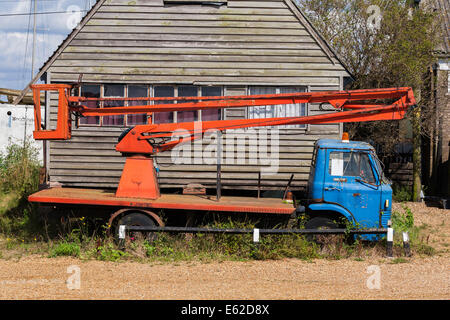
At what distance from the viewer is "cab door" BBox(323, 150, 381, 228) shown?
31.7 ft

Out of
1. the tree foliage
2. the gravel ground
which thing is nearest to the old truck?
the gravel ground

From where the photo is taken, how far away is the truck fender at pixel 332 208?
31.7 feet

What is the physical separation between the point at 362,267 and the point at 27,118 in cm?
1781

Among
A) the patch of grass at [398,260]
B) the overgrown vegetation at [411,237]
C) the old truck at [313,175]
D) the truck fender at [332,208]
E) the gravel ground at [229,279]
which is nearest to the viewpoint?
the gravel ground at [229,279]

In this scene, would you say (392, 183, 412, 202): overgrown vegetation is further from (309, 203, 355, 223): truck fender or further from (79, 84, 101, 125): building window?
(79, 84, 101, 125): building window

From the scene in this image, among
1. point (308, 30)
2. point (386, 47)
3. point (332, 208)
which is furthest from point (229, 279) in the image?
point (386, 47)

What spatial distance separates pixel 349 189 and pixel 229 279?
3.24 m

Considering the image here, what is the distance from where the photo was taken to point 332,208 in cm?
970

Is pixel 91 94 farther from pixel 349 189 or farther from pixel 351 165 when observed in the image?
pixel 349 189

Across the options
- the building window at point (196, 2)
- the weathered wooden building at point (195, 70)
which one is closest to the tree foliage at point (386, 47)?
the weathered wooden building at point (195, 70)

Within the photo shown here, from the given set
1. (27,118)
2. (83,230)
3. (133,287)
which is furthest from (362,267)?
(27,118)

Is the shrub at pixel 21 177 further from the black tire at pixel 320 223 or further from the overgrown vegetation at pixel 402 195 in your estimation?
the overgrown vegetation at pixel 402 195

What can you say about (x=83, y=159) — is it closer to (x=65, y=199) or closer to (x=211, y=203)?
(x=65, y=199)

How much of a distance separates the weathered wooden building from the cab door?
3.21 meters
